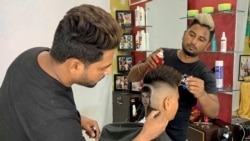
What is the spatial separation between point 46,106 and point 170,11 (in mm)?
2159

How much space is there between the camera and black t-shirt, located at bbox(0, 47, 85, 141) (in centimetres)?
82

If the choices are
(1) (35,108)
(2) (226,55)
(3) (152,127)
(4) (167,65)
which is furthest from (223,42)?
(1) (35,108)

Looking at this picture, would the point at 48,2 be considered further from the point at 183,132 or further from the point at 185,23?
the point at 183,132

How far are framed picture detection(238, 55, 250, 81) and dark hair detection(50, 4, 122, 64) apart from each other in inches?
59.9

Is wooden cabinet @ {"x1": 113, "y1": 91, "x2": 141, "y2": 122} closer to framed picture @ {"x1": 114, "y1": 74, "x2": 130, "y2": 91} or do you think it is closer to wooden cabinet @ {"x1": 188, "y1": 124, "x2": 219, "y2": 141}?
framed picture @ {"x1": 114, "y1": 74, "x2": 130, "y2": 91}

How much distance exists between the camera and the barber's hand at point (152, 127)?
103 centimetres

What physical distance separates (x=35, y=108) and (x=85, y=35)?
303 mm

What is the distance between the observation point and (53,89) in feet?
2.93

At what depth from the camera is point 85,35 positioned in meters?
0.84

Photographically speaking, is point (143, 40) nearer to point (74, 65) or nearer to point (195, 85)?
point (195, 85)

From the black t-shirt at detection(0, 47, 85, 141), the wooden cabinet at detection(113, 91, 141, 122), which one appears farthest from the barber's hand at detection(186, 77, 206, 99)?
the wooden cabinet at detection(113, 91, 141, 122)

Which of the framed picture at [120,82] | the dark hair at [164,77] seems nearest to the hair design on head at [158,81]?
the dark hair at [164,77]

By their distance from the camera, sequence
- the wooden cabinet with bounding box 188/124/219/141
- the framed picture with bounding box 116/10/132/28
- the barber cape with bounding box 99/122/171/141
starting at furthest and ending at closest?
1. the framed picture with bounding box 116/10/132/28
2. the wooden cabinet with bounding box 188/124/219/141
3. the barber cape with bounding box 99/122/171/141

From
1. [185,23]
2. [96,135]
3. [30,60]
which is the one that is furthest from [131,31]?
[30,60]
